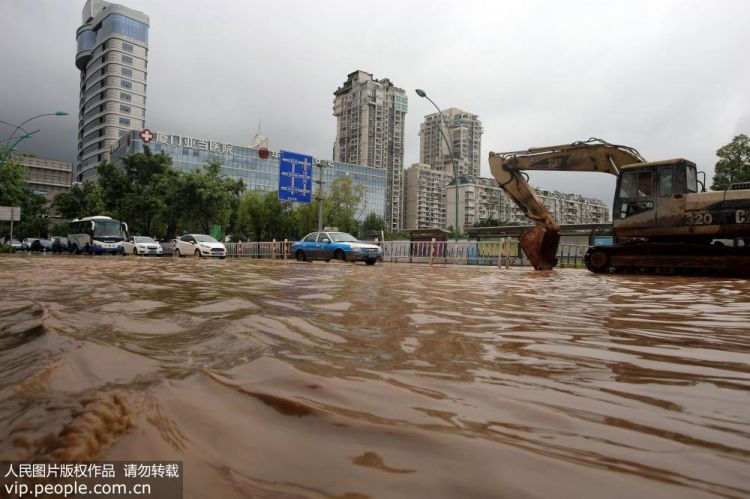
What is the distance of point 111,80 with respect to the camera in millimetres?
100688

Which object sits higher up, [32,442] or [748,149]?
[748,149]

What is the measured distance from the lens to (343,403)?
52.6 inches

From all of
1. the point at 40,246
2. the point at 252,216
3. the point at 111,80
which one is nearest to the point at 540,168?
the point at 252,216

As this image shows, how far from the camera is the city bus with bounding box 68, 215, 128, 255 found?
29703mm

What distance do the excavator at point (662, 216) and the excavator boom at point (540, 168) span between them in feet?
0.09

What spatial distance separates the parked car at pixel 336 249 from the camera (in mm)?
18703

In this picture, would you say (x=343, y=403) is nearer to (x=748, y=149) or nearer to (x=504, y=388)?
(x=504, y=388)

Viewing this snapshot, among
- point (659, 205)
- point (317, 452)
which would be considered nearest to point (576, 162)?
point (659, 205)

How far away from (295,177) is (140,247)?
1148 centimetres

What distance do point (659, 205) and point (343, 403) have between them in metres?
11.2

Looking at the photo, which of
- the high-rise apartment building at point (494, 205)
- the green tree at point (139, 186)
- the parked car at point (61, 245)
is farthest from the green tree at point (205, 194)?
the high-rise apartment building at point (494, 205)

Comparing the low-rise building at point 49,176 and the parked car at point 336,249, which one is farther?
the low-rise building at point 49,176

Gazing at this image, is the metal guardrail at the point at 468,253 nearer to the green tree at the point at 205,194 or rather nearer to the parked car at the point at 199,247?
the parked car at the point at 199,247

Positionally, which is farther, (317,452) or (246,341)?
(246,341)
